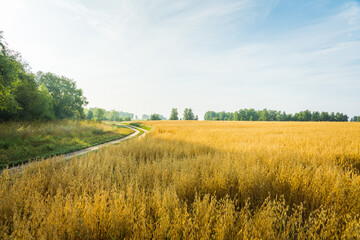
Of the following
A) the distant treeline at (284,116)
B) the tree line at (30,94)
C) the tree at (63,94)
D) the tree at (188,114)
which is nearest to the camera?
the tree line at (30,94)

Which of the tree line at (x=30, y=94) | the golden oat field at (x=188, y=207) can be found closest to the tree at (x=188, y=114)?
the tree line at (x=30, y=94)

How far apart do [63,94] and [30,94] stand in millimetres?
23909

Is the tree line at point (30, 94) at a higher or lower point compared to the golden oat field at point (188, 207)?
higher

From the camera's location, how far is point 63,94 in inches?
1679

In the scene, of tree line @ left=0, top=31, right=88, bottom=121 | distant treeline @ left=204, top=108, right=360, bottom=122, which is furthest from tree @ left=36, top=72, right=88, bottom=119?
distant treeline @ left=204, top=108, right=360, bottom=122

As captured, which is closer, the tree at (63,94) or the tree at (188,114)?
the tree at (63,94)

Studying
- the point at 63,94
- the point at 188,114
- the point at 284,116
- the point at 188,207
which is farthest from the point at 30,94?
the point at 284,116

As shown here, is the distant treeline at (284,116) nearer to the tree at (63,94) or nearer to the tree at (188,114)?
the tree at (188,114)

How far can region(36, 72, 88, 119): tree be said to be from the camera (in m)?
39.8

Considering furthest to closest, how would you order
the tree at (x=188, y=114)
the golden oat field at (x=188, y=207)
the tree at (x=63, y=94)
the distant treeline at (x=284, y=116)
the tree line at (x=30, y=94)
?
1. the tree at (x=188, y=114)
2. the distant treeline at (x=284, y=116)
3. the tree at (x=63, y=94)
4. the tree line at (x=30, y=94)
5. the golden oat field at (x=188, y=207)

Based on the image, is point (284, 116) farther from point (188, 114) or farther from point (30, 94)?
point (30, 94)

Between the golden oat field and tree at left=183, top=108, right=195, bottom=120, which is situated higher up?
tree at left=183, top=108, right=195, bottom=120

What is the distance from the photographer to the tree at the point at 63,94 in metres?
39.8

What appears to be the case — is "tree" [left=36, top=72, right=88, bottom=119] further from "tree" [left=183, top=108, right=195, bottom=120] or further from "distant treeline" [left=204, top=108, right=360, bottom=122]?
"distant treeline" [left=204, top=108, right=360, bottom=122]
